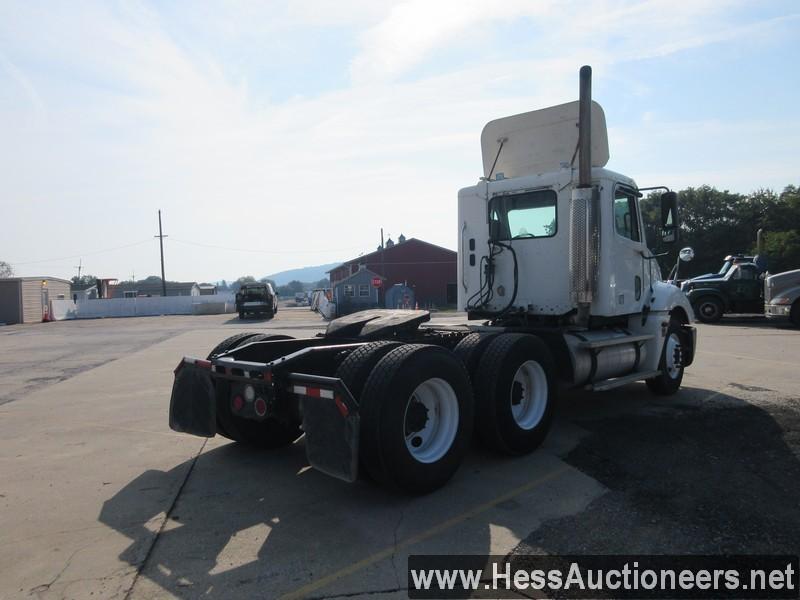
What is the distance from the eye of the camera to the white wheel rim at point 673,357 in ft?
26.7

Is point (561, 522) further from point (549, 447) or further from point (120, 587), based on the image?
point (120, 587)

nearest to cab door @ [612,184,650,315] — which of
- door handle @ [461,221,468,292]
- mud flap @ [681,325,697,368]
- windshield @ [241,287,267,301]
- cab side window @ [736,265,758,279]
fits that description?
mud flap @ [681,325,697,368]

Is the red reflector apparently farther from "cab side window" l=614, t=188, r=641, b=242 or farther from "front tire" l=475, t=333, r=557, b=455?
"cab side window" l=614, t=188, r=641, b=242

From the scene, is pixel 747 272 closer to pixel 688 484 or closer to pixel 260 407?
pixel 688 484

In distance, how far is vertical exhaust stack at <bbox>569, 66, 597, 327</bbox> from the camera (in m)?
6.52

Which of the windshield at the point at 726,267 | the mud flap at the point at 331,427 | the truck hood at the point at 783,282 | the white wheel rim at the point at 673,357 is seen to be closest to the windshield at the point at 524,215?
the white wheel rim at the point at 673,357

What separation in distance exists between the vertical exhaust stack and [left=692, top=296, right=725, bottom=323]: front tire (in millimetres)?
17306

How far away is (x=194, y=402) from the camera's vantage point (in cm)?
524

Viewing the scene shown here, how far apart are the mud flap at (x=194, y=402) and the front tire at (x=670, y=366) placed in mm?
5990

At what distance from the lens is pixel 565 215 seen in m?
6.93

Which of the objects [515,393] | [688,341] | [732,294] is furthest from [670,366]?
[732,294]

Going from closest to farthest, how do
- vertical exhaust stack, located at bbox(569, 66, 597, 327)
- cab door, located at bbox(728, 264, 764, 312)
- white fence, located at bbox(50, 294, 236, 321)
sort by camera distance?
vertical exhaust stack, located at bbox(569, 66, 597, 327) < cab door, located at bbox(728, 264, 764, 312) < white fence, located at bbox(50, 294, 236, 321)

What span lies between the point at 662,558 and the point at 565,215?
172 inches

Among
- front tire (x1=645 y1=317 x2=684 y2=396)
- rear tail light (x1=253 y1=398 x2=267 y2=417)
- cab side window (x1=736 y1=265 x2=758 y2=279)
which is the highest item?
cab side window (x1=736 y1=265 x2=758 y2=279)
